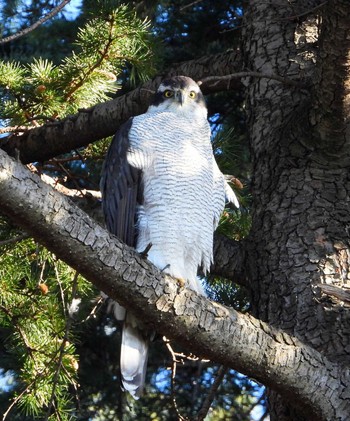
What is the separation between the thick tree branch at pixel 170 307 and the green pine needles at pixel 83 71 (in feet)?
6.24

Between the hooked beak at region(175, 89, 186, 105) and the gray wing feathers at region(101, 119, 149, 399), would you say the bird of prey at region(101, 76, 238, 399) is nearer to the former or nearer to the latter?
the gray wing feathers at region(101, 119, 149, 399)

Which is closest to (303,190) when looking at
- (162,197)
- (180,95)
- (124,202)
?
(162,197)

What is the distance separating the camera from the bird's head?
15.5ft

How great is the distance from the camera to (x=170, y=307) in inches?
121

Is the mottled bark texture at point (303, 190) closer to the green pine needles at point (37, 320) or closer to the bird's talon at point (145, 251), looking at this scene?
the bird's talon at point (145, 251)

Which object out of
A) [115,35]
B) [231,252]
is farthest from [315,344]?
[115,35]

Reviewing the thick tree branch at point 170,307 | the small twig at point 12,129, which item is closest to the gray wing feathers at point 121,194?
the small twig at point 12,129

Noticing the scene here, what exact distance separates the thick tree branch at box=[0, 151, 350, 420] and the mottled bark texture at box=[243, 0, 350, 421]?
13 cm

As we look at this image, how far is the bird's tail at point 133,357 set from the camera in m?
3.78

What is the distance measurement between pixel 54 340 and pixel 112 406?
2.02 metres

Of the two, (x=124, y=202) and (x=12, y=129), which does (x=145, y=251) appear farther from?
(x=12, y=129)

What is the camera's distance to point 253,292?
3996 mm

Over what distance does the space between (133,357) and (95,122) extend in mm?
1524

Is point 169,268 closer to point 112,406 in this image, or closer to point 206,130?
point 206,130
